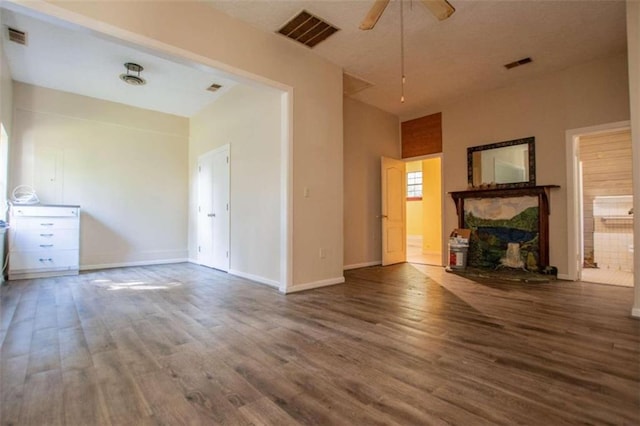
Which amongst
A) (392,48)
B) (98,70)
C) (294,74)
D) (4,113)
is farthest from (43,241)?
(392,48)

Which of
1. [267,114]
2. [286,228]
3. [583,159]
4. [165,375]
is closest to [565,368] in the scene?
[165,375]


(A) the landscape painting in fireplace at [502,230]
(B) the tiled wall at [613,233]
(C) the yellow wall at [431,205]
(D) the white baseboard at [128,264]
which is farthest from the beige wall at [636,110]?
(D) the white baseboard at [128,264]

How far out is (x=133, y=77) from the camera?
4.49 metres

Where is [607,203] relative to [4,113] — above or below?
below

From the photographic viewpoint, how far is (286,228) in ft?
12.3

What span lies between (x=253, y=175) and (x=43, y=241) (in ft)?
11.0

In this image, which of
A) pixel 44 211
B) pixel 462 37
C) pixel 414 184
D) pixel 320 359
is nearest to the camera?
pixel 320 359

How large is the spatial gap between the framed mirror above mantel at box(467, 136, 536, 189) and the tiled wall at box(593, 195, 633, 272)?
2115 mm

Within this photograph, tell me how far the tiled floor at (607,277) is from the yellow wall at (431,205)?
3.19 meters

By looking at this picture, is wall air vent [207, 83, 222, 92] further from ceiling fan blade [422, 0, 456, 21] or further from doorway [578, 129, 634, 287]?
doorway [578, 129, 634, 287]

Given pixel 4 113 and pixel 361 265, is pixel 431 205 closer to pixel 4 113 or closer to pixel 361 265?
pixel 361 265

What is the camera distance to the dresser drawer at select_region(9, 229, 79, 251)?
175 inches

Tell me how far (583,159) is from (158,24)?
7.47m

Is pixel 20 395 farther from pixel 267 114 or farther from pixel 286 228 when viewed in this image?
pixel 267 114
